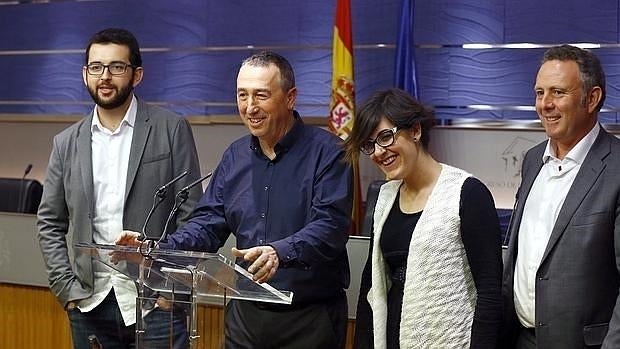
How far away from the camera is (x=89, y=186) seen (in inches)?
130

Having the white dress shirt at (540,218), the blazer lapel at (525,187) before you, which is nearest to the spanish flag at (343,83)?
the blazer lapel at (525,187)

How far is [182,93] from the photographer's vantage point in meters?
6.31

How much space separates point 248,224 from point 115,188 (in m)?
0.59

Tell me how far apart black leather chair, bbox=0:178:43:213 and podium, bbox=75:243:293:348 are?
3.03 metres

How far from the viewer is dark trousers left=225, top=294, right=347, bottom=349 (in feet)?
9.46

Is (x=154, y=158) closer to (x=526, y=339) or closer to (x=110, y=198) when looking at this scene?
(x=110, y=198)

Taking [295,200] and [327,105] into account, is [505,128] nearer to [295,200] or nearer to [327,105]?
[327,105]

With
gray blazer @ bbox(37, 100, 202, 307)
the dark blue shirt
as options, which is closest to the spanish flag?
gray blazer @ bbox(37, 100, 202, 307)

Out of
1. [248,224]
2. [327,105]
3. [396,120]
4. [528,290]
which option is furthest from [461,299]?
[327,105]

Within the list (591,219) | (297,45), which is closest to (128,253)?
(591,219)

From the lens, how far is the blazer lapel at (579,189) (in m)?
2.59

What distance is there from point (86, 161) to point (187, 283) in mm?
988

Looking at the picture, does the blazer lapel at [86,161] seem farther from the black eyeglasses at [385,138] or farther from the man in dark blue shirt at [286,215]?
the black eyeglasses at [385,138]

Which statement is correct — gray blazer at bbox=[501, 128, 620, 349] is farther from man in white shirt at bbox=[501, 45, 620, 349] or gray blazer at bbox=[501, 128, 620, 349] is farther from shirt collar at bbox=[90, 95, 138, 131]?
shirt collar at bbox=[90, 95, 138, 131]
